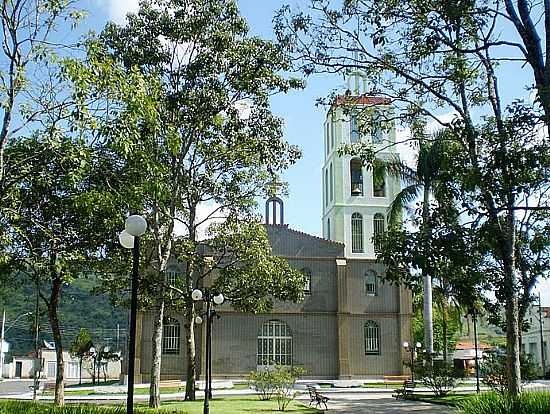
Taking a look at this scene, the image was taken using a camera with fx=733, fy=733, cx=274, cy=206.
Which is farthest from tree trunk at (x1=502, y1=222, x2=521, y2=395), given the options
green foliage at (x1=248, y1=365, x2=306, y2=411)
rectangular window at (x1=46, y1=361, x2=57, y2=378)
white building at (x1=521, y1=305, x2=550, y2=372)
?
rectangular window at (x1=46, y1=361, x2=57, y2=378)

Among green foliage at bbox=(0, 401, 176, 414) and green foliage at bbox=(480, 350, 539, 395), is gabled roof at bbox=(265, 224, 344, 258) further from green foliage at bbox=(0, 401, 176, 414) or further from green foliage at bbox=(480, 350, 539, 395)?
green foliage at bbox=(0, 401, 176, 414)

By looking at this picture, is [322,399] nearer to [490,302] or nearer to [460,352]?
[490,302]

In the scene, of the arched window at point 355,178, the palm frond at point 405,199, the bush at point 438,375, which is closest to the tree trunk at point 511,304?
the bush at point 438,375

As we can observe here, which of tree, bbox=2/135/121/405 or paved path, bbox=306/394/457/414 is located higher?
tree, bbox=2/135/121/405

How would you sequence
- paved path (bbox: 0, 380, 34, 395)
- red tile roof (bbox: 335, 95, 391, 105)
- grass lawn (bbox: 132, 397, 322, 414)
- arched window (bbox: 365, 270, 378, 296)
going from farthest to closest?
arched window (bbox: 365, 270, 378, 296) → paved path (bbox: 0, 380, 34, 395) → grass lawn (bbox: 132, 397, 322, 414) → red tile roof (bbox: 335, 95, 391, 105)

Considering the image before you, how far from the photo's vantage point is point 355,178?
45062 mm

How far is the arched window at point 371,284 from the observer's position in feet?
Result: 138

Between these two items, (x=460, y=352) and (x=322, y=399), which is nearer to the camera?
(x=322, y=399)

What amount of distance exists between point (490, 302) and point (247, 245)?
8.86 meters

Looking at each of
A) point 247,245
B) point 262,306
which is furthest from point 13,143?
point 262,306

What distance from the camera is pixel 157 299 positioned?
21656mm

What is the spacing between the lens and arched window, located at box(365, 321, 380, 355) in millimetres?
41125

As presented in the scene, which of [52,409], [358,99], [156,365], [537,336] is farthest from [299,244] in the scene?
[52,409]

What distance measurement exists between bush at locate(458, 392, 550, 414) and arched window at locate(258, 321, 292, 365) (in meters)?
29.4
